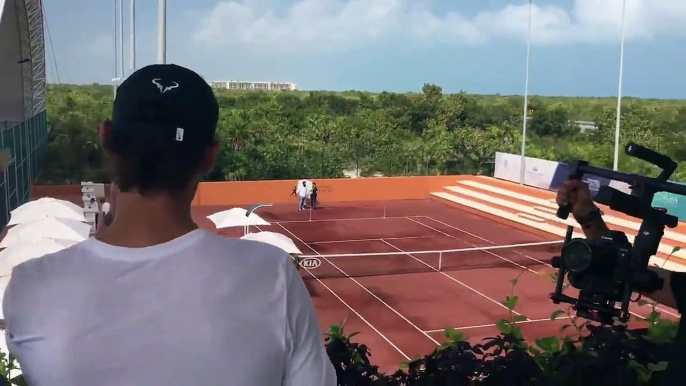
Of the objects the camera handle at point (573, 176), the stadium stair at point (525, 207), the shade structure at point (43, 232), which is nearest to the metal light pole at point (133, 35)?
the shade structure at point (43, 232)

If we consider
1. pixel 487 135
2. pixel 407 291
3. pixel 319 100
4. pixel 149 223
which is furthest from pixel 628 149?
pixel 319 100

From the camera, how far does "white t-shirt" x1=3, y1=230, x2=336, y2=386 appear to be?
1155mm

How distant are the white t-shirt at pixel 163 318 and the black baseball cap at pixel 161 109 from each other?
0.19 m

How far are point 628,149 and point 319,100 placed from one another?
46.7m

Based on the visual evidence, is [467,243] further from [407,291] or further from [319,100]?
[319,100]

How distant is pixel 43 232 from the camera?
10.9m

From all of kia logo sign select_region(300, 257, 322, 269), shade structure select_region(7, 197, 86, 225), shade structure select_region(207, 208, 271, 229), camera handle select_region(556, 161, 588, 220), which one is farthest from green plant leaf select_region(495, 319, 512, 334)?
shade structure select_region(207, 208, 271, 229)

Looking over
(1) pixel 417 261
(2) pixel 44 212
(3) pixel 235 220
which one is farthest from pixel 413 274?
(2) pixel 44 212

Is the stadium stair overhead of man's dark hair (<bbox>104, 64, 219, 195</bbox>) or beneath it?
beneath

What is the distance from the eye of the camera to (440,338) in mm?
11477

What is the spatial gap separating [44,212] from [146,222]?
11864mm

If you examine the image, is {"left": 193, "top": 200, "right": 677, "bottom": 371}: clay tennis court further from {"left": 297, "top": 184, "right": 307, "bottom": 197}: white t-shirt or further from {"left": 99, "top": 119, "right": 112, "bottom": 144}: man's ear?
{"left": 99, "top": 119, "right": 112, "bottom": 144}: man's ear

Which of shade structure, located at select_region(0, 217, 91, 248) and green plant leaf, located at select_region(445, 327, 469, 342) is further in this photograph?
shade structure, located at select_region(0, 217, 91, 248)

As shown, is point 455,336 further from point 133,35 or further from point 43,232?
point 133,35
